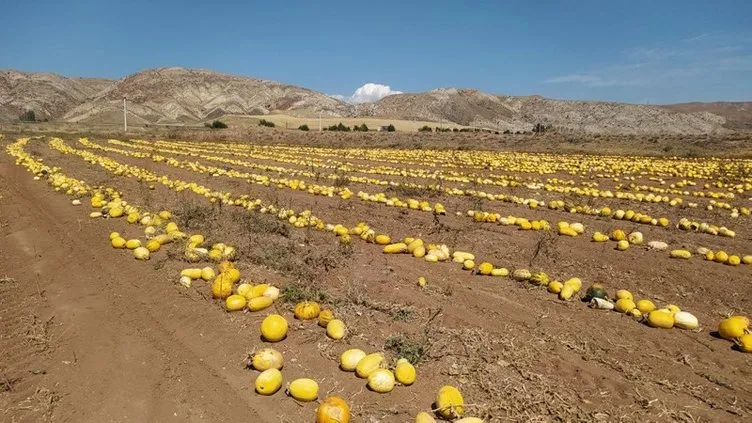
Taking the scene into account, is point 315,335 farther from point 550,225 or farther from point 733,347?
point 550,225

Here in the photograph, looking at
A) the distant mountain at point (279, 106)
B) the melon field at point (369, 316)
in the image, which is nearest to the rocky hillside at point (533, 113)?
the distant mountain at point (279, 106)

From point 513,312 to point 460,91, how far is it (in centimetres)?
16115

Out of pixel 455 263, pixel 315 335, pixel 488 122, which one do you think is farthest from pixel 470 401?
pixel 488 122

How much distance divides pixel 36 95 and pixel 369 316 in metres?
170

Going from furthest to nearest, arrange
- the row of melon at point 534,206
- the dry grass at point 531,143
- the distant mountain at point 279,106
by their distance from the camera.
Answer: the distant mountain at point 279,106 → the dry grass at point 531,143 → the row of melon at point 534,206

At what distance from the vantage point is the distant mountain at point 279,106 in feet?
411

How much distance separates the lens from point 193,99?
143000 millimetres

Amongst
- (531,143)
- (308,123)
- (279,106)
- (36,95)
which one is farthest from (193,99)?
(531,143)

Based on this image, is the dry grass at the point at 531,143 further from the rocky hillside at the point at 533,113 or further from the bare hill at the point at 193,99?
the rocky hillside at the point at 533,113

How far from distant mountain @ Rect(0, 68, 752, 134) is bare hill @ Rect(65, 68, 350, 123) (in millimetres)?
273

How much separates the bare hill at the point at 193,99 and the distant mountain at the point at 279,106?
0.27 m

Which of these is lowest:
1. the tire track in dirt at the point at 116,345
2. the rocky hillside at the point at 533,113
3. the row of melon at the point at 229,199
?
the tire track in dirt at the point at 116,345

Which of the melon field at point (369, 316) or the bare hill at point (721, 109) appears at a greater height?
the bare hill at point (721, 109)

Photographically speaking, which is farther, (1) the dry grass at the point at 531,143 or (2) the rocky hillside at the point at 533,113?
(2) the rocky hillside at the point at 533,113
